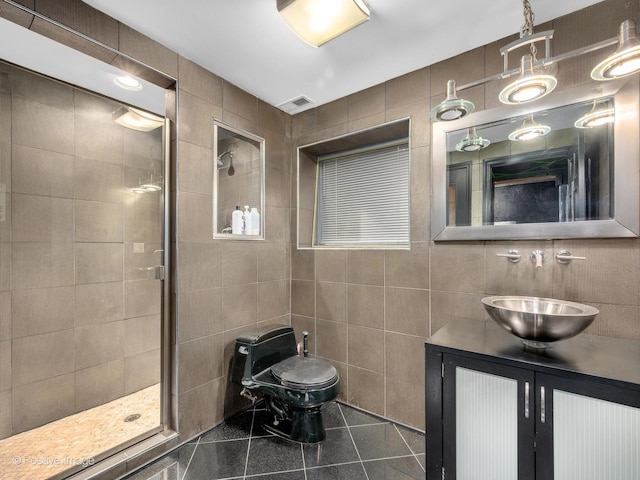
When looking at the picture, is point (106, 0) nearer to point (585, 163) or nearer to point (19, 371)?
point (19, 371)

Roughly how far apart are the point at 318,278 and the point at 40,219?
1962 mm

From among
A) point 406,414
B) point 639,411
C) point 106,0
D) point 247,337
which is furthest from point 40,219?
point 639,411

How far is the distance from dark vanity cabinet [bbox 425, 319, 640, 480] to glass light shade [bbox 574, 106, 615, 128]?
1.04 meters

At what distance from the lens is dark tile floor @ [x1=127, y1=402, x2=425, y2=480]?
5.35ft

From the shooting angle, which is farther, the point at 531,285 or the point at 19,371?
the point at 19,371

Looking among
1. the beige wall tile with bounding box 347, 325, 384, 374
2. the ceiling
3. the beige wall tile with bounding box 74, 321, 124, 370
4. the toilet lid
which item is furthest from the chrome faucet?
the beige wall tile with bounding box 74, 321, 124, 370

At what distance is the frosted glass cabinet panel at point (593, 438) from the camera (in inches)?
40.5

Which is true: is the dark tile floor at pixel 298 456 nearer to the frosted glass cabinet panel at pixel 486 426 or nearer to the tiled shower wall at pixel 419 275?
the tiled shower wall at pixel 419 275

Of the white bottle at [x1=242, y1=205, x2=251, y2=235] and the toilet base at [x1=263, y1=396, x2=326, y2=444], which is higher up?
the white bottle at [x1=242, y1=205, x2=251, y2=235]

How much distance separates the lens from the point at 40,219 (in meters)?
2.00

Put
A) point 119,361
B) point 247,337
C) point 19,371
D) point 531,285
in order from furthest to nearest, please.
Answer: point 119,361 < point 247,337 < point 19,371 < point 531,285

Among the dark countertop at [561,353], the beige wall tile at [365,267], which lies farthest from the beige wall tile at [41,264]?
the dark countertop at [561,353]

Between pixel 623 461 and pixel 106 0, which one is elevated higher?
pixel 106 0

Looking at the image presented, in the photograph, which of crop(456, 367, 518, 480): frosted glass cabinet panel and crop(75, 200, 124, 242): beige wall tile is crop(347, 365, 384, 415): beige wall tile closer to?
crop(456, 367, 518, 480): frosted glass cabinet panel
